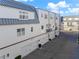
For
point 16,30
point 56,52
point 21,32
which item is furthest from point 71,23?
point 16,30

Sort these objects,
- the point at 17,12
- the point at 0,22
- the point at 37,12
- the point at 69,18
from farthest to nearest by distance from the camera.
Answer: the point at 69,18 → the point at 37,12 → the point at 17,12 → the point at 0,22

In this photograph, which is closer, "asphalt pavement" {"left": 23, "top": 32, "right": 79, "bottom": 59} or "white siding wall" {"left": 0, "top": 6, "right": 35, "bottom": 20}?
"white siding wall" {"left": 0, "top": 6, "right": 35, "bottom": 20}

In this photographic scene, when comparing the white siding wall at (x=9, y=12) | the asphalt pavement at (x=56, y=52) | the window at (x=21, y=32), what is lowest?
the asphalt pavement at (x=56, y=52)

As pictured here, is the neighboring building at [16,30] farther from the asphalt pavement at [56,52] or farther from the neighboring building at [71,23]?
the neighboring building at [71,23]

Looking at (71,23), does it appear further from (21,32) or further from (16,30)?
(16,30)

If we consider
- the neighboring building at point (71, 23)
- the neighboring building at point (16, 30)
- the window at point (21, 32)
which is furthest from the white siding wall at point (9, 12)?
the neighboring building at point (71, 23)

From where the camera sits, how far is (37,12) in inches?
1351

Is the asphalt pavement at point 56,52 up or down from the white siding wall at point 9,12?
down

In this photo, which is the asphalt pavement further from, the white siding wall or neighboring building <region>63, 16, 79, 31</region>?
neighboring building <region>63, 16, 79, 31</region>

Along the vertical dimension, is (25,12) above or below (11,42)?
above

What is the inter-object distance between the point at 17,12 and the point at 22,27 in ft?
8.94

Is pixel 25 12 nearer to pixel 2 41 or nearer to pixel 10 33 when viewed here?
pixel 10 33

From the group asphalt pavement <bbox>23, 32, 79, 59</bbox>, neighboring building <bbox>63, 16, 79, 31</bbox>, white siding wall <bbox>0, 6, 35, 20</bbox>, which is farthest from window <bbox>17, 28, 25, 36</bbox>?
neighboring building <bbox>63, 16, 79, 31</bbox>

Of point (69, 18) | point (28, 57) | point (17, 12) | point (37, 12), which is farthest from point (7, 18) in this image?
point (69, 18)
